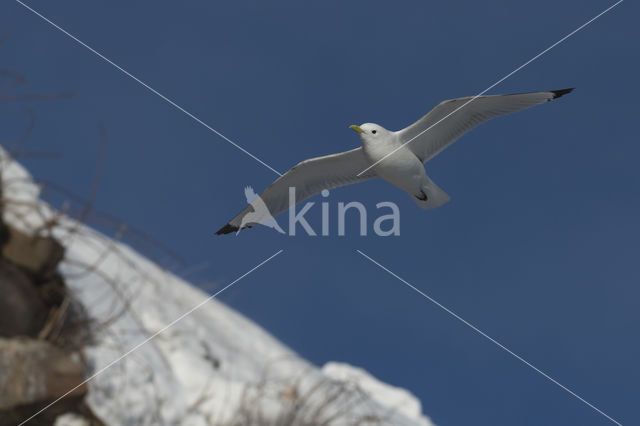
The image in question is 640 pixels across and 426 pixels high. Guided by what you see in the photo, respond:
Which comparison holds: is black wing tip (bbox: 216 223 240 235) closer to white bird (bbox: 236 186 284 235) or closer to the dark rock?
white bird (bbox: 236 186 284 235)

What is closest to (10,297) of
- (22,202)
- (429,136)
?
(22,202)

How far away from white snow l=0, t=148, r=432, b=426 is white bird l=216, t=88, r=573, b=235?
3.58 ft

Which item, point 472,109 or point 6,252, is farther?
point 472,109

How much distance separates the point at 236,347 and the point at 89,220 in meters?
3.25

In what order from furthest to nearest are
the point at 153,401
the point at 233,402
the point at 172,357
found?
the point at 172,357, the point at 233,402, the point at 153,401

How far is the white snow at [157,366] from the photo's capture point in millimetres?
4645

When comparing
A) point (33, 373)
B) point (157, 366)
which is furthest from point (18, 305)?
point (157, 366)

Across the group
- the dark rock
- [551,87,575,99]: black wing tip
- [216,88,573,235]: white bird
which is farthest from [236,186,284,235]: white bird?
[551,87,575,99]: black wing tip

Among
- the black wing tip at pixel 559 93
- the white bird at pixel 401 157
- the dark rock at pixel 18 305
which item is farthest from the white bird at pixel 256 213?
the black wing tip at pixel 559 93

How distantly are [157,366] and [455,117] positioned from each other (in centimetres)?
323

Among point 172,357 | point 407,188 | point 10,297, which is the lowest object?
point 172,357

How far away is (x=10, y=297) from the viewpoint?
4320mm

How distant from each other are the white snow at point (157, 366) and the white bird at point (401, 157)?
42.9 inches

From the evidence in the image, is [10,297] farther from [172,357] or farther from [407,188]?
[407,188]
